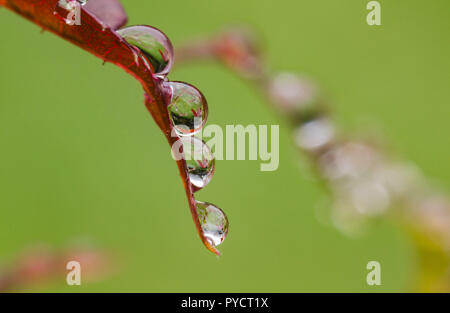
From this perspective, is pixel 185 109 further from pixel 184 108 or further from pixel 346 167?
pixel 346 167

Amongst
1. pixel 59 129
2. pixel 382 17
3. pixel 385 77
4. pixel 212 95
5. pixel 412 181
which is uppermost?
pixel 382 17

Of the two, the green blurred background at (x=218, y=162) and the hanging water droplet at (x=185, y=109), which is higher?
the green blurred background at (x=218, y=162)

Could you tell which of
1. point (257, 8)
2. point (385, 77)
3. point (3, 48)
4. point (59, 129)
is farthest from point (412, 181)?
point (257, 8)

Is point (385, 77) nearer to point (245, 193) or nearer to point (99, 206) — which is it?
point (245, 193)

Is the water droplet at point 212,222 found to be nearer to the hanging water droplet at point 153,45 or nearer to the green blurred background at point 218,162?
the hanging water droplet at point 153,45

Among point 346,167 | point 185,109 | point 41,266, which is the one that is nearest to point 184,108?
point 185,109

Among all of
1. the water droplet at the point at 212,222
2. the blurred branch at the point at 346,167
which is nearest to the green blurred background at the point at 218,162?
the blurred branch at the point at 346,167

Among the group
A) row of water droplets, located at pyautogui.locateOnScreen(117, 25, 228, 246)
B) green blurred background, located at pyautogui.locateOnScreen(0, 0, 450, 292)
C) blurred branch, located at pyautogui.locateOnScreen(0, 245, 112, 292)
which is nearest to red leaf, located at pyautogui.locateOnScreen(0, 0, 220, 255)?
row of water droplets, located at pyautogui.locateOnScreen(117, 25, 228, 246)
